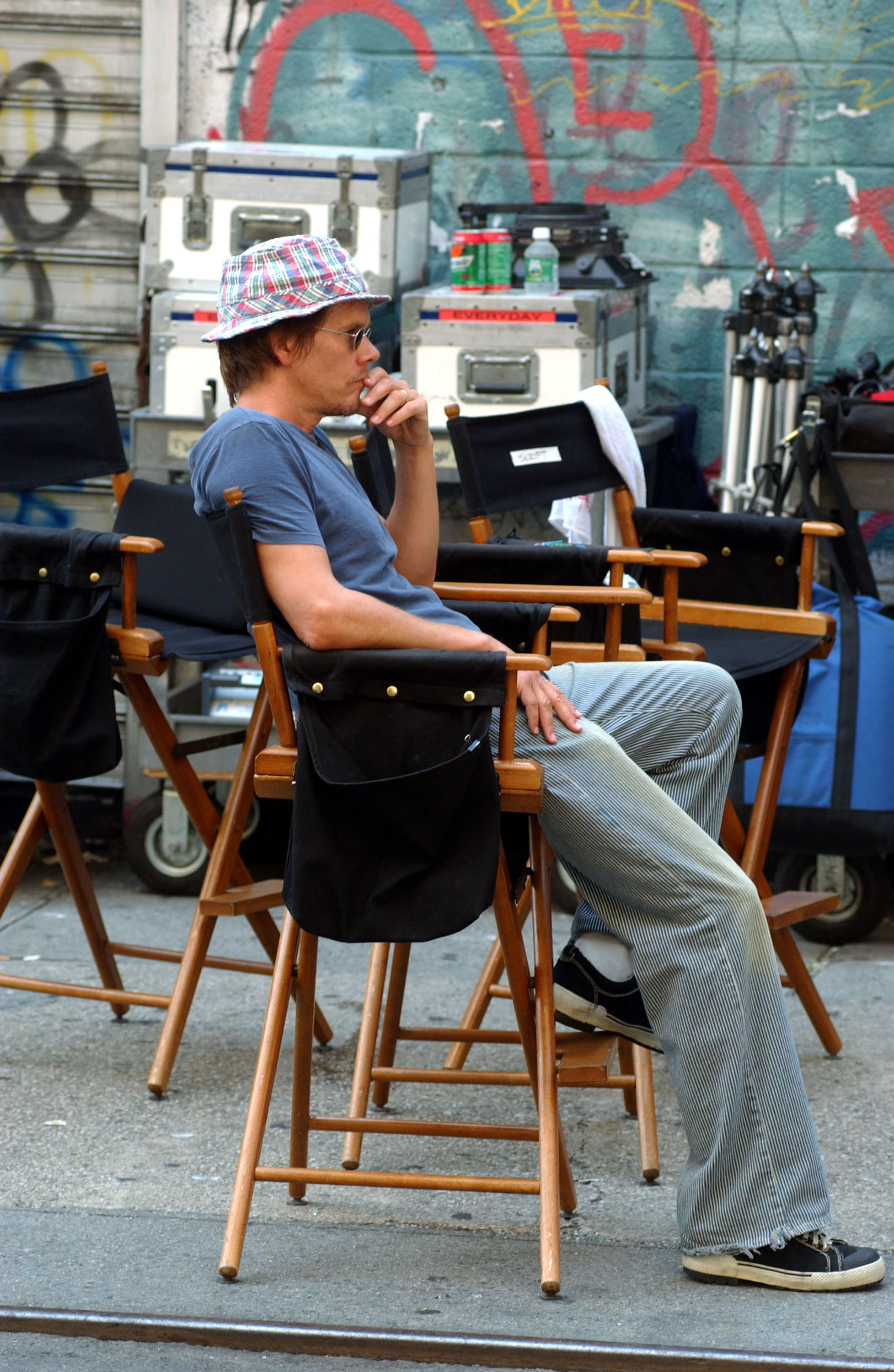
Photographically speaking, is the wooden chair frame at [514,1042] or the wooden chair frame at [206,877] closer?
the wooden chair frame at [514,1042]

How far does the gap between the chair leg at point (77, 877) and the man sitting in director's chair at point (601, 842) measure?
1130mm

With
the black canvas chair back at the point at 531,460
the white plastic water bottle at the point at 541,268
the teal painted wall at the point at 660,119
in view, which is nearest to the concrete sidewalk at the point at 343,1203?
the black canvas chair back at the point at 531,460

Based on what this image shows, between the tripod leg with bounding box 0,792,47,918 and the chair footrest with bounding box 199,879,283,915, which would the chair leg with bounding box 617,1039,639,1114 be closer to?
the chair footrest with bounding box 199,879,283,915

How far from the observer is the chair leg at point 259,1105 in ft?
9.06

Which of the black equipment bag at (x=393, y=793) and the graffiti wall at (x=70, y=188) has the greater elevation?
the graffiti wall at (x=70, y=188)

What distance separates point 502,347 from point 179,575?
3.97 ft

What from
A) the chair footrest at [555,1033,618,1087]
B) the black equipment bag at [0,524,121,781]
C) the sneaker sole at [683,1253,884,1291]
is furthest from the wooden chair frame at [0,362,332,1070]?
the sneaker sole at [683,1253,884,1291]

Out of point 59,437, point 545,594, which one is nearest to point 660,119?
point 59,437

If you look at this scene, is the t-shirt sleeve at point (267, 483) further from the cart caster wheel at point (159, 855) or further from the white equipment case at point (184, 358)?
the cart caster wheel at point (159, 855)

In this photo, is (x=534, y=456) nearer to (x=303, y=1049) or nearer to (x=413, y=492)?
(x=413, y=492)

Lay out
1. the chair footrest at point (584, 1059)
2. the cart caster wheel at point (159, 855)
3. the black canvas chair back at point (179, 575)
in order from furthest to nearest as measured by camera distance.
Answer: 1. the cart caster wheel at point (159, 855)
2. the black canvas chair back at point (179, 575)
3. the chair footrest at point (584, 1059)

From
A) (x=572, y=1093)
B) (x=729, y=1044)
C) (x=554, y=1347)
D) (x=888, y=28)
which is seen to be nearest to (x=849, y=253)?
(x=888, y=28)

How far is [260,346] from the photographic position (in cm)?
294

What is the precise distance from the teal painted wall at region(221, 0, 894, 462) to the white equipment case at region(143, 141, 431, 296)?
761 millimetres
